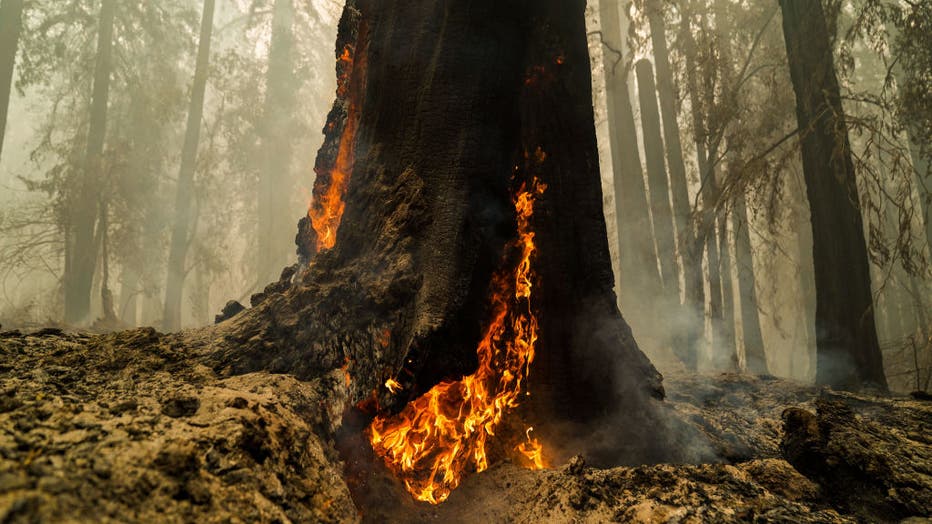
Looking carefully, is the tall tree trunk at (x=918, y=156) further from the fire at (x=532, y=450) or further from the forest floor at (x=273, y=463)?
the fire at (x=532, y=450)

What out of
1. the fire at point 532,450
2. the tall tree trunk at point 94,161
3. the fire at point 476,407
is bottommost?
the fire at point 532,450

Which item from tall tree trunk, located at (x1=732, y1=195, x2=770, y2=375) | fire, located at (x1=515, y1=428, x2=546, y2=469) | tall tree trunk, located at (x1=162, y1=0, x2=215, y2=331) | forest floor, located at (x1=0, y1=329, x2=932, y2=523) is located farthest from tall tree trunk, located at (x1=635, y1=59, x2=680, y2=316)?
tall tree trunk, located at (x1=162, y1=0, x2=215, y2=331)

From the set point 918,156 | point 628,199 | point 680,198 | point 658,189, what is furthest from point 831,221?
point 628,199

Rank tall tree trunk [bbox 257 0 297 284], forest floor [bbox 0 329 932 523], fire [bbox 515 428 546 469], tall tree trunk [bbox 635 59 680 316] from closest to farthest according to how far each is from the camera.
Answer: forest floor [bbox 0 329 932 523], fire [bbox 515 428 546 469], tall tree trunk [bbox 635 59 680 316], tall tree trunk [bbox 257 0 297 284]

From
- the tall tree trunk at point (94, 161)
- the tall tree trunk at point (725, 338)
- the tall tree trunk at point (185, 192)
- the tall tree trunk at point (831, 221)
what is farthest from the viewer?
the tall tree trunk at point (185, 192)

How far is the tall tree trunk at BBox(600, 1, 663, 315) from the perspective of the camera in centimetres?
1091

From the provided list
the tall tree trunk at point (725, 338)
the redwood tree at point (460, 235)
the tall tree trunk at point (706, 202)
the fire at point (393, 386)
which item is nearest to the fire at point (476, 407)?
the redwood tree at point (460, 235)

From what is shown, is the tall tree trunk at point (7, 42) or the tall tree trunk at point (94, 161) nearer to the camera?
the tall tree trunk at point (7, 42)

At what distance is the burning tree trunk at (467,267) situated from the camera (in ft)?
10.6

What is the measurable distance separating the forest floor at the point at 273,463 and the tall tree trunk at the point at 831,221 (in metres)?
1.61

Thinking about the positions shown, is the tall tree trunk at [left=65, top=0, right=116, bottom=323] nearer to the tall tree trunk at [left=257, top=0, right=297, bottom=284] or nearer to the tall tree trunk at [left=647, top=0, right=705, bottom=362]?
the tall tree trunk at [left=257, top=0, right=297, bottom=284]

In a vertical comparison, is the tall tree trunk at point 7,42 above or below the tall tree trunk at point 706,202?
above

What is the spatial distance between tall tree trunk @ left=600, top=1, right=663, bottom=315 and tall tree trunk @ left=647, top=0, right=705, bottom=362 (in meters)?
0.70

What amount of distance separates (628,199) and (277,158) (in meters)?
16.9
